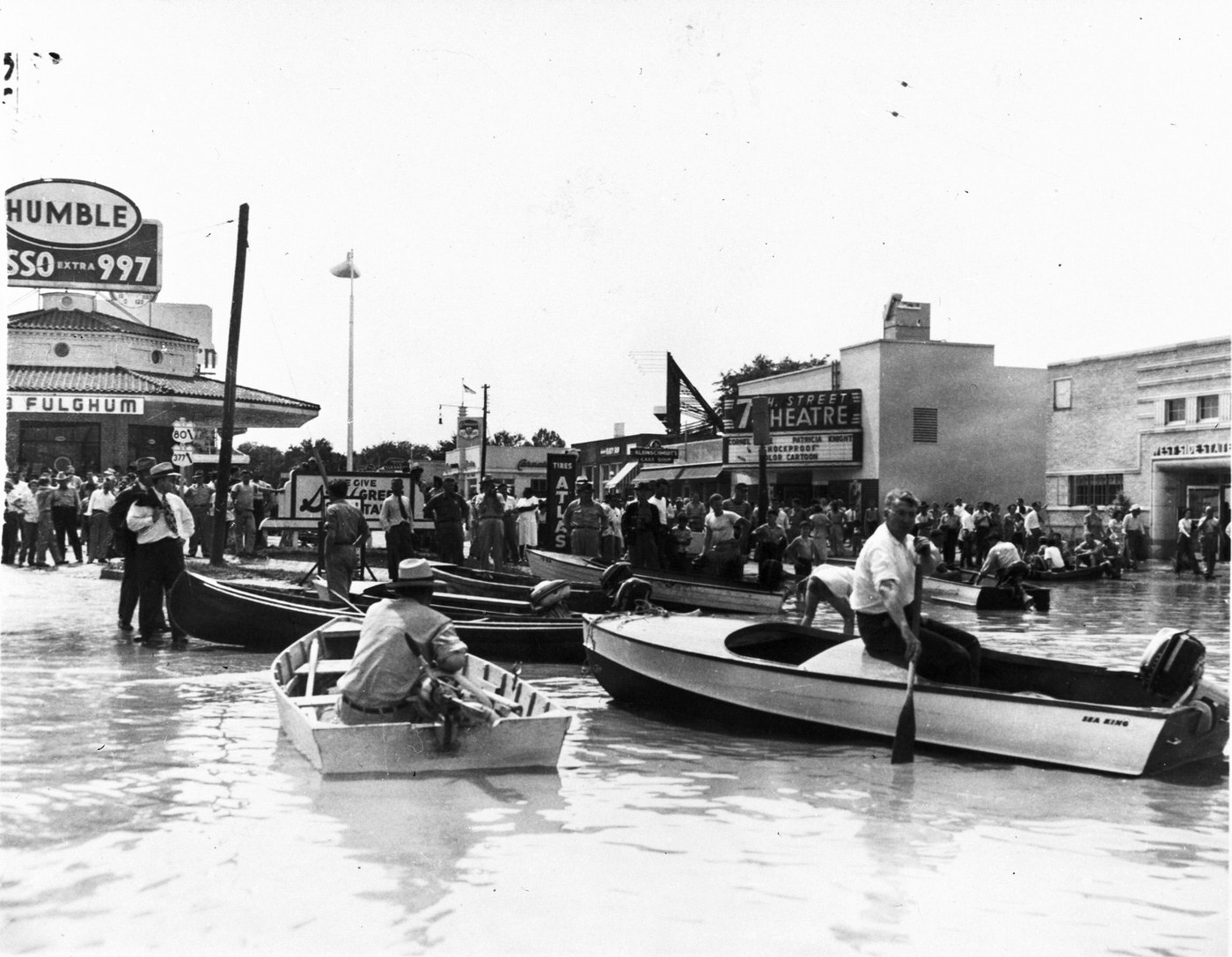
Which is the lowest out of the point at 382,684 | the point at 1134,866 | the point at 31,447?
the point at 1134,866

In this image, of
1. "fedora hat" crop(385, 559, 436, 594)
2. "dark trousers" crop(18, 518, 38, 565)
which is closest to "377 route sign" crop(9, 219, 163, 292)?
"fedora hat" crop(385, 559, 436, 594)

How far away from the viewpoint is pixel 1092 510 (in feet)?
A: 93.1

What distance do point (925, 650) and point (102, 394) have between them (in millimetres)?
24328

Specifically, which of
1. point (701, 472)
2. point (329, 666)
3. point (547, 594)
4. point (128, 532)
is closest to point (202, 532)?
point (128, 532)

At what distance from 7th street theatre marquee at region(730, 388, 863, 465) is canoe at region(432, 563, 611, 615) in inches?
869

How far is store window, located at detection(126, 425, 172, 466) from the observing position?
34656mm

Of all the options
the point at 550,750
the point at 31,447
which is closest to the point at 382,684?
the point at 550,750

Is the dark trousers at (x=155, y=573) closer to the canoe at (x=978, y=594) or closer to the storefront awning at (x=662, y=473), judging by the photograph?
the canoe at (x=978, y=594)

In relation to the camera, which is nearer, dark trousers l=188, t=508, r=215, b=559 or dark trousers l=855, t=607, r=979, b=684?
dark trousers l=855, t=607, r=979, b=684

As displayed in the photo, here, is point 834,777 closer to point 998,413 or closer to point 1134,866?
point 1134,866

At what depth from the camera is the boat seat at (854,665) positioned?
27.8ft

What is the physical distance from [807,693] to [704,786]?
1.42 m

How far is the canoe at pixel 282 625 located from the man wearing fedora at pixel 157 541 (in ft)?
0.90

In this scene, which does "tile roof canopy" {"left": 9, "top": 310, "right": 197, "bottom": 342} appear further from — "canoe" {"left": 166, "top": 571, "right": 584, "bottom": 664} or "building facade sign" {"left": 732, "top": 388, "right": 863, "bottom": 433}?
"canoe" {"left": 166, "top": 571, "right": 584, "bottom": 664}
